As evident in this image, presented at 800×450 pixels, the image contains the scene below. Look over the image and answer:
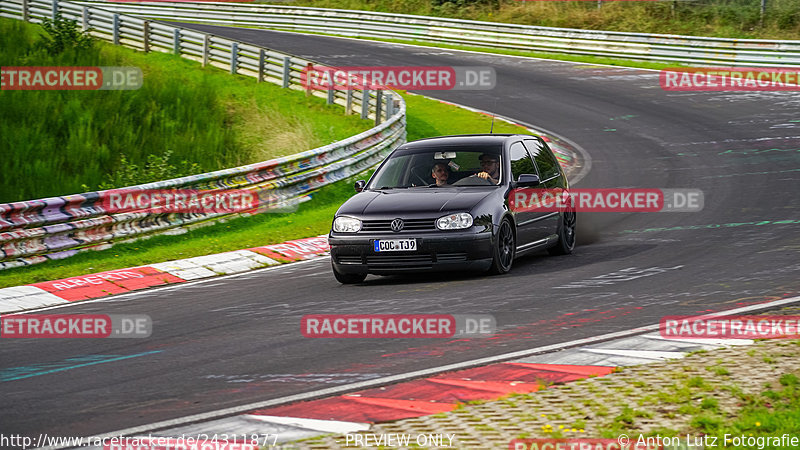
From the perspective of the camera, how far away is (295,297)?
1073cm

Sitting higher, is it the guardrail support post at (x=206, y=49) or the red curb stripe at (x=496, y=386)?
the red curb stripe at (x=496, y=386)

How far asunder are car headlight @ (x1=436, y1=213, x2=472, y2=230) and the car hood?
0.22ft

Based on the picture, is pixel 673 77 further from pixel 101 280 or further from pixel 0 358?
pixel 0 358

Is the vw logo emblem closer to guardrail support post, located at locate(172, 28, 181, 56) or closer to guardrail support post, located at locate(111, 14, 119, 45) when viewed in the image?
guardrail support post, located at locate(172, 28, 181, 56)

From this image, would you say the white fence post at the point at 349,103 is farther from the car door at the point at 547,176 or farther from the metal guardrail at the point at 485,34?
the metal guardrail at the point at 485,34

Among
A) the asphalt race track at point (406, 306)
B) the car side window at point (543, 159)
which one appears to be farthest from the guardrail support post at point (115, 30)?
the car side window at point (543, 159)

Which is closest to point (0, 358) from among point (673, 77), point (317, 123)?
point (317, 123)

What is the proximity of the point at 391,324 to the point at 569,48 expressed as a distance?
2980 cm

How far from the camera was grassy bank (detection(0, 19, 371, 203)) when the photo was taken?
18156mm

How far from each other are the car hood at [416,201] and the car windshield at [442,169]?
0.28 meters

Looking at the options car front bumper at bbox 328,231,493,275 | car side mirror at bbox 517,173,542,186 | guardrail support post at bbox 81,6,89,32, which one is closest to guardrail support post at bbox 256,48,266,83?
guardrail support post at bbox 81,6,89,32

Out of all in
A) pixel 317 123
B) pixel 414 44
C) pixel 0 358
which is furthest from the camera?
pixel 414 44

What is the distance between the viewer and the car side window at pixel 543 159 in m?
13.1

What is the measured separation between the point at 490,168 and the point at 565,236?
163cm
